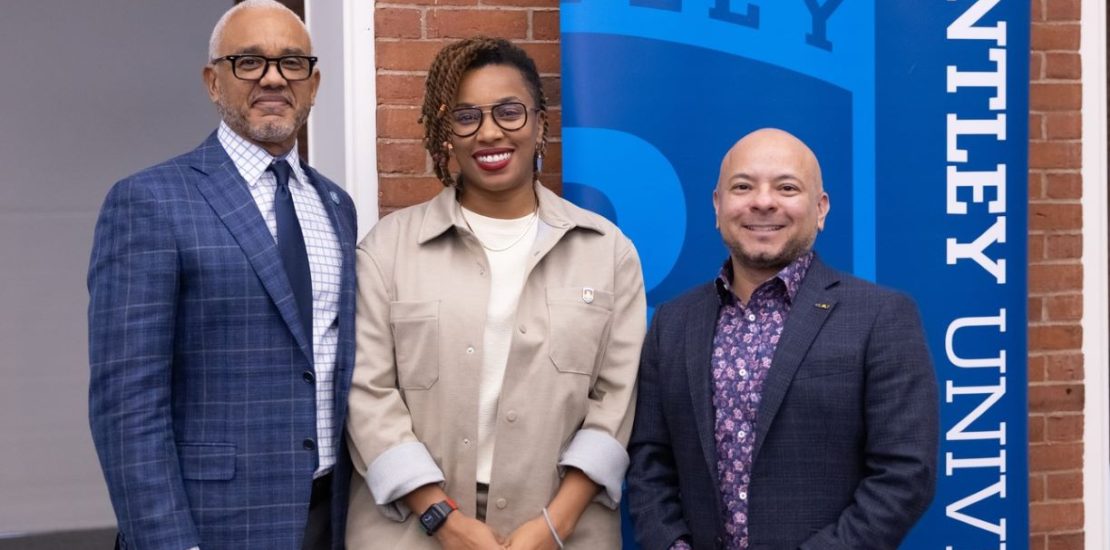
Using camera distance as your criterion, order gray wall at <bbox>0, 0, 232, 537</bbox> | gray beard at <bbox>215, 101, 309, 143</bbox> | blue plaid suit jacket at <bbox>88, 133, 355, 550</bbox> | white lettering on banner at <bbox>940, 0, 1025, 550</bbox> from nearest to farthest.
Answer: blue plaid suit jacket at <bbox>88, 133, 355, 550</bbox>
gray beard at <bbox>215, 101, 309, 143</bbox>
white lettering on banner at <bbox>940, 0, 1025, 550</bbox>
gray wall at <bbox>0, 0, 232, 537</bbox>

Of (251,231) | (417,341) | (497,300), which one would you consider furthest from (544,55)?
(251,231)

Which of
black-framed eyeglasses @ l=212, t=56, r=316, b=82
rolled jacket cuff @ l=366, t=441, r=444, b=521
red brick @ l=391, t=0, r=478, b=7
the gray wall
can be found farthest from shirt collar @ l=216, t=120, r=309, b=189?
the gray wall

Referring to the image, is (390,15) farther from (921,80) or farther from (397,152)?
(921,80)

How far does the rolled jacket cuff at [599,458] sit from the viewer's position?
2561mm

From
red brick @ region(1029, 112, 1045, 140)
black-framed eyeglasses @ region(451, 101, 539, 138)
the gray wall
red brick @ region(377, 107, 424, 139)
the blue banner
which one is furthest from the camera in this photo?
the gray wall

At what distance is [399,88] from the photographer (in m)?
3.54

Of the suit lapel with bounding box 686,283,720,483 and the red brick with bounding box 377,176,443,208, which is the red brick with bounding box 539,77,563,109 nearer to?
the red brick with bounding box 377,176,443,208

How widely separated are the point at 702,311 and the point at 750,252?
0.61 ft

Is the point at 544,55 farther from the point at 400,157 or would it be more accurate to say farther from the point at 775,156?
the point at 775,156

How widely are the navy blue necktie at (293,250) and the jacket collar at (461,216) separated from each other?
0.96 feet

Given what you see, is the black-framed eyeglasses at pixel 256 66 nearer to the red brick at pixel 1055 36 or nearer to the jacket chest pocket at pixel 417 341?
the jacket chest pocket at pixel 417 341

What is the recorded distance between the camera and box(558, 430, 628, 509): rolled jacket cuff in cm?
256

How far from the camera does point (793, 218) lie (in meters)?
2.48

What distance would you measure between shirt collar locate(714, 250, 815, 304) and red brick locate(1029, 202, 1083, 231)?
5.26ft
